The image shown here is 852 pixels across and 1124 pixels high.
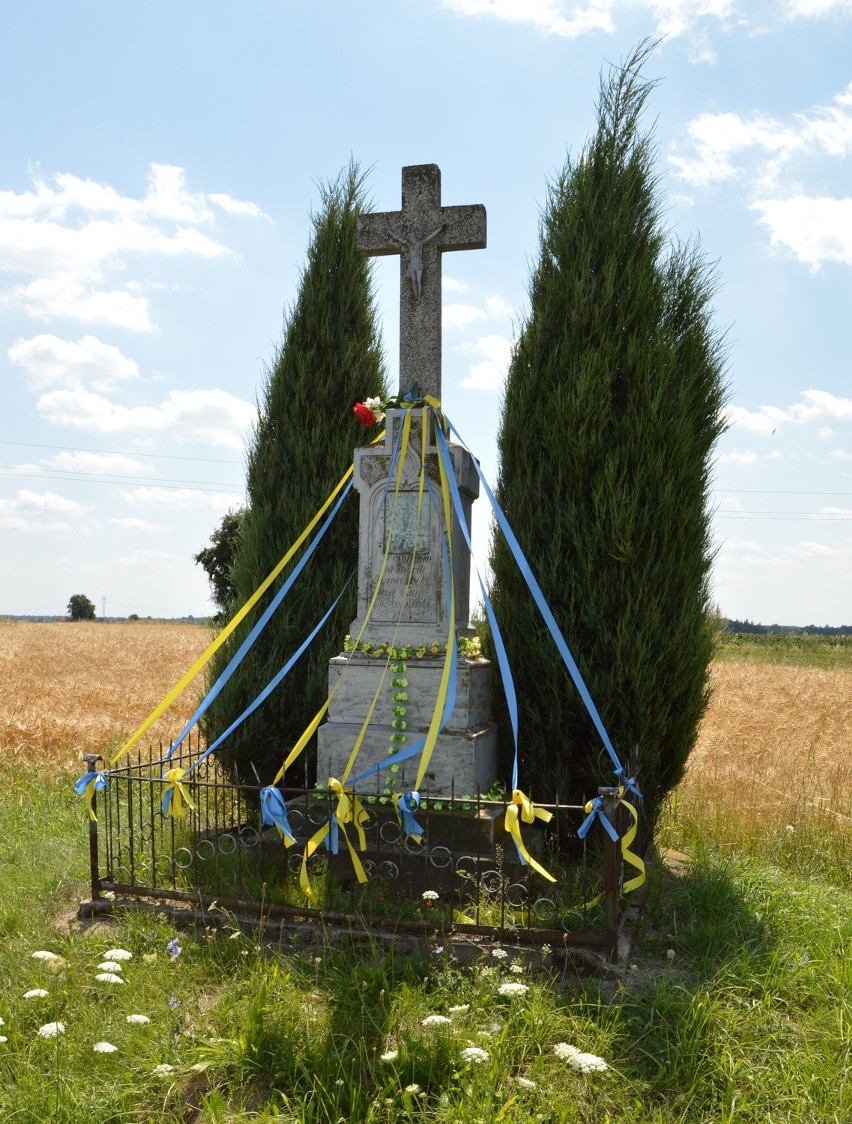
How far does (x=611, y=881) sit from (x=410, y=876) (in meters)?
1.33

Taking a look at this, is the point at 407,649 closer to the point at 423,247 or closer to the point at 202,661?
the point at 202,661

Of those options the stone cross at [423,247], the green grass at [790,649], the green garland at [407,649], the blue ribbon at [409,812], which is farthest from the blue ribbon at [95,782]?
the green grass at [790,649]

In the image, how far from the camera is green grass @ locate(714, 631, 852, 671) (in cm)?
2358

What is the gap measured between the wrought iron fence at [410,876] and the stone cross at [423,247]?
3000 mm

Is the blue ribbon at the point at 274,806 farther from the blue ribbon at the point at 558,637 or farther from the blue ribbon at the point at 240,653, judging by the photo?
the blue ribbon at the point at 558,637

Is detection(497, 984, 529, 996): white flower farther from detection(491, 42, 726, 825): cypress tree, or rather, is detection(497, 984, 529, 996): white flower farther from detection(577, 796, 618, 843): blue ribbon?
detection(491, 42, 726, 825): cypress tree

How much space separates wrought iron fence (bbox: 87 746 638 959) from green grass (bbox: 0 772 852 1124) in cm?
19

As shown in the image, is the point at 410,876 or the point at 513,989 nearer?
the point at 513,989

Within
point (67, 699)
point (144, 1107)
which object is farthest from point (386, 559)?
point (67, 699)

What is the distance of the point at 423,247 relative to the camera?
644 cm

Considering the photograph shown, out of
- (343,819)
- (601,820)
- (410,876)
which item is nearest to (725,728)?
(410,876)

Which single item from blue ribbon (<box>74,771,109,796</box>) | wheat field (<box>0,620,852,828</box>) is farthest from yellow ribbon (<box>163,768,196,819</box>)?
wheat field (<box>0,620,852,828</box>)

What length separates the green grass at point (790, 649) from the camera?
23577 mm

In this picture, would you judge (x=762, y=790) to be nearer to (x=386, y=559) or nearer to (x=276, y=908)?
(x=386, y=559)
